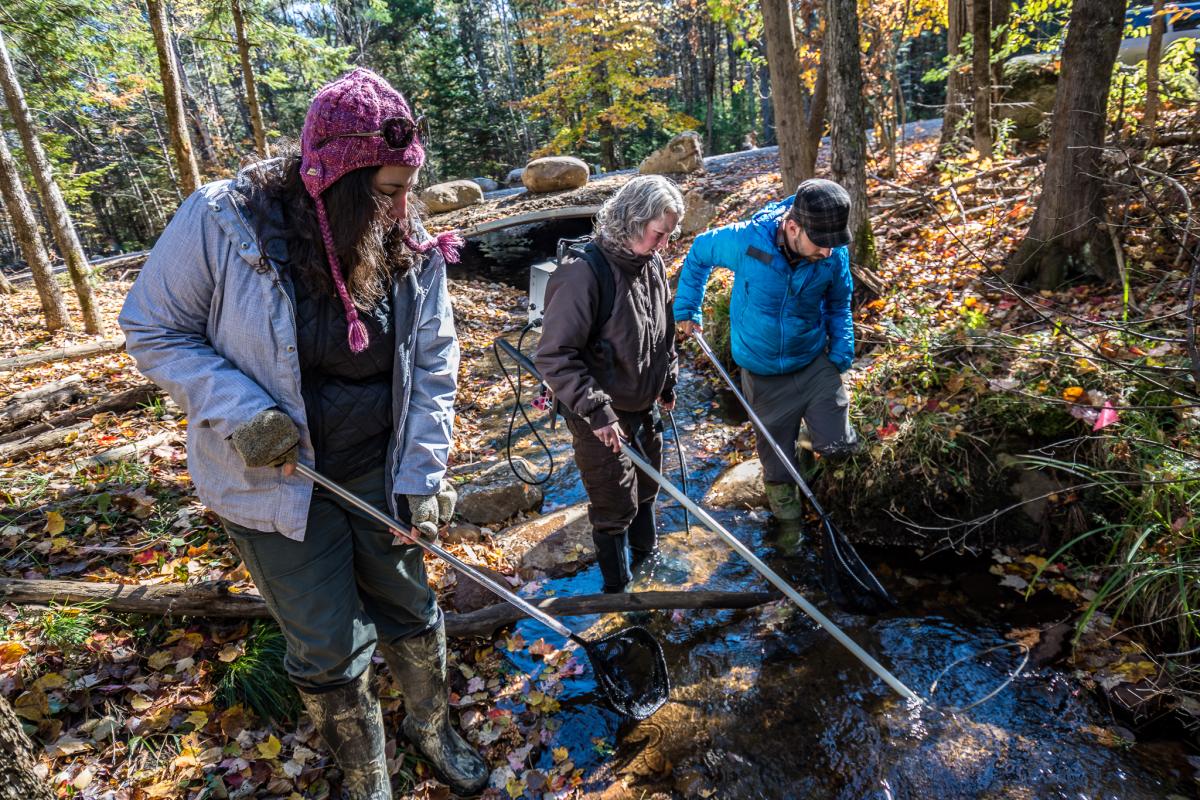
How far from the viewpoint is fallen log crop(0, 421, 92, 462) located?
16.1ft

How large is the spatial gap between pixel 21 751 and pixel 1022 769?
12.3 feet

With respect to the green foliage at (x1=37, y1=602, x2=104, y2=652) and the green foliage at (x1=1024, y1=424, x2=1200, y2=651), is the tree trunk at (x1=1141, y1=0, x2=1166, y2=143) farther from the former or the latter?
the green foliage at (x1=37, y1=602, x2=104, y2=652)

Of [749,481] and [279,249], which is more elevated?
[279,249]

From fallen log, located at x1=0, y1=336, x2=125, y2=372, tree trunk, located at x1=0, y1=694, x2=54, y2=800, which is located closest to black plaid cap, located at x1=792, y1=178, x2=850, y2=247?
tree trunk, located at x1=0, y1=694, x2=54, y2=800

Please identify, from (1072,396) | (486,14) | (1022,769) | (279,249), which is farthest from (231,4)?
(486,14)

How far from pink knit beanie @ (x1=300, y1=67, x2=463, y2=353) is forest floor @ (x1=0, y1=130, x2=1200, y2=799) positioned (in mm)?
2178

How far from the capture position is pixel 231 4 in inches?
377

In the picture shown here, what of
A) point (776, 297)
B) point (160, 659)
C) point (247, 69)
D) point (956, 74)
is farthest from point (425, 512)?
point (247, 69)

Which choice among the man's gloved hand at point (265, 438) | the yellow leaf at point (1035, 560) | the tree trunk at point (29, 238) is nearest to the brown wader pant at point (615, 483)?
the man's gloved hand at point (265, 438)

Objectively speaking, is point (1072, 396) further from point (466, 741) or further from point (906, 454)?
point (466, 741)

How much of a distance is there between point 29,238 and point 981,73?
43.5 feet

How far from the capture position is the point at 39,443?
5.07 m

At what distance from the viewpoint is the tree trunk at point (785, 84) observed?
8094 millimetres

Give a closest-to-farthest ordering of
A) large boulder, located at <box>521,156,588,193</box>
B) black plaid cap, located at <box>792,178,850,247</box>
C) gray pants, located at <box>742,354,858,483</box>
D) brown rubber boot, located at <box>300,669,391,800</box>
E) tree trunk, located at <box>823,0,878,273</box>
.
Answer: brown rubber boot, located at <box>300,669,391,800</box>
black plaid cap, located at <box>792,178,850,247</box>
gray pants, located at <box>742,354,858,483</box>
tree trunk, located at <box>823,0,878,273</box>
large boulder, located at <box>521,156,588,193</box>
